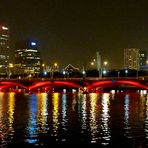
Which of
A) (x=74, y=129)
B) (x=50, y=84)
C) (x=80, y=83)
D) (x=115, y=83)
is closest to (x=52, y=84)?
(x=50, y=84)

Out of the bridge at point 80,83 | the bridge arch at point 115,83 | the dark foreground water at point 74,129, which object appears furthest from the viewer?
the bridge at point 80,83

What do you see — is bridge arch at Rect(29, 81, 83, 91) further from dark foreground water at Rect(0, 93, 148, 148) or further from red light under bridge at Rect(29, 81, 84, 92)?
dark foreground water at Rect(0, 93, 148, 148)

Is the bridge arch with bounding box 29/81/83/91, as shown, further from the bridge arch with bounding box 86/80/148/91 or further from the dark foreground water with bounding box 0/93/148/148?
the dark foreground water with bounding box 0/93/148/148

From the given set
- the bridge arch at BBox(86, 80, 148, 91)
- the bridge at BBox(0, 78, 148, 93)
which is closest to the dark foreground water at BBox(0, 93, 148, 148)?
the bridge arch at BBox(86, 80, 148, 91)

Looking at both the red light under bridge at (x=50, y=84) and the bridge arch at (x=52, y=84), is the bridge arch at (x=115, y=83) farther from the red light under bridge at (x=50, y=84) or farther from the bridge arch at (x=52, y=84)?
the bridge arch at (x=52, y=84)

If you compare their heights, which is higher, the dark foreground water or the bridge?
the bridge

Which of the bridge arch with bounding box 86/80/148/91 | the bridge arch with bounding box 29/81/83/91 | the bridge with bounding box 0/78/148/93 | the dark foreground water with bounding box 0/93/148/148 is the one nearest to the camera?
the dark foreground water with bounding box 0/93/148/148

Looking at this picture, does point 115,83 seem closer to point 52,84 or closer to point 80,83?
point 80,83

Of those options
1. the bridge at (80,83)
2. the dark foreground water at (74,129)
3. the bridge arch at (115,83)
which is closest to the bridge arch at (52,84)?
the bridge at (80,83)

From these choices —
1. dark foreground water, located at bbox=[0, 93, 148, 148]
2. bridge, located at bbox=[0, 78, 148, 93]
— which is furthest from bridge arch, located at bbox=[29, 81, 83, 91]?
dark foreground water, located at bbox=[0, 93, 148, 148]

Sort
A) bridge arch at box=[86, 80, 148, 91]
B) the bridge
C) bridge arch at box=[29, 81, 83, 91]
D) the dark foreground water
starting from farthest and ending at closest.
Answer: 1. bridge arch at box=[29, 81, 83, 91]
2. the bridge
3. bridge arch at box=[86, 80, 148, 91]
4. the dark foreground water

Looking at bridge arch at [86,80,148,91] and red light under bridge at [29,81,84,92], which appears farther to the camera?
red light under bridge at [29,81,84,92]

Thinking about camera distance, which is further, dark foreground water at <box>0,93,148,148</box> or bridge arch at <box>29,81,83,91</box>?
bridge arch at <box>29,81,83,91</box>

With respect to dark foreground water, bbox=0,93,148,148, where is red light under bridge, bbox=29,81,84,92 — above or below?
above
